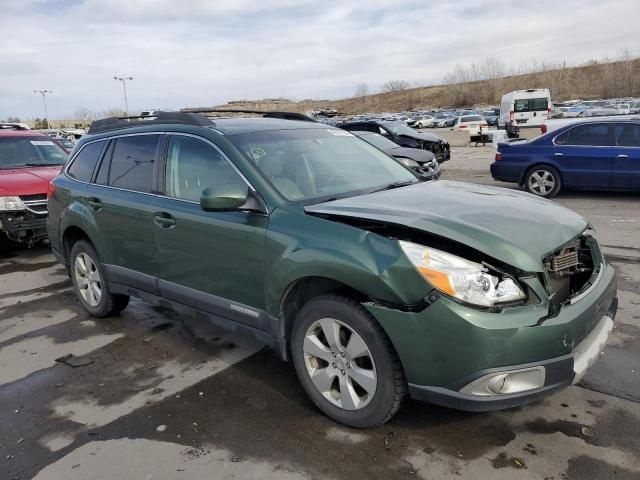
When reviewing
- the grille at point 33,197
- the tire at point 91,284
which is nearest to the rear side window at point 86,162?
the tire at point 91,284

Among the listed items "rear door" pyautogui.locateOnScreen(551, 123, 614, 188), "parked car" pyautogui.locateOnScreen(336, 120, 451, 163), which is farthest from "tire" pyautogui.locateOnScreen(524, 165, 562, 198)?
"parked car" pyautogui.locateOnScreen(336, 120, 451, 163)

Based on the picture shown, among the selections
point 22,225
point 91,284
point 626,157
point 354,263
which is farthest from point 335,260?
point 626,157

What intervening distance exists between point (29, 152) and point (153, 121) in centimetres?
583

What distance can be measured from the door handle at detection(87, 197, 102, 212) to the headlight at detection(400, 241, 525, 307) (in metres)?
3.13

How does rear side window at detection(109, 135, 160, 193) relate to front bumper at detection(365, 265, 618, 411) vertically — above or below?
above

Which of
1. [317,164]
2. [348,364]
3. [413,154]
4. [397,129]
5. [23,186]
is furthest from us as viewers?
[397,129]

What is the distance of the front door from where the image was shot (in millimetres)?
3438

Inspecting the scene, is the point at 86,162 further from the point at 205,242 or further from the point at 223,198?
the point at 223,198

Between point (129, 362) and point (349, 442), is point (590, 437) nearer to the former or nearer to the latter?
point (349, 442)

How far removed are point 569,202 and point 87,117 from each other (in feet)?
386

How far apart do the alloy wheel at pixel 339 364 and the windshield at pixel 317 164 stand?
88 cm

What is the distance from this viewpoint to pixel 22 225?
24.8 feet

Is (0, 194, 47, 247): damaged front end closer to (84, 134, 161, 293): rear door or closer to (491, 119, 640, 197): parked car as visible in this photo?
(84, 134, 161, 293): rear door

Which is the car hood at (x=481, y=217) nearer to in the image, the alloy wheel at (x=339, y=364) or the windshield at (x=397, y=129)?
the alloy wheel at (x=339, y=364)
